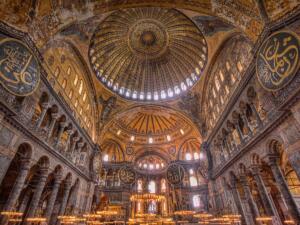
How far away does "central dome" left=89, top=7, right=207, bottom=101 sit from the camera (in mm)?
17969

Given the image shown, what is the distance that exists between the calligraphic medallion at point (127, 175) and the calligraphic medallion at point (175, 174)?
5.25 metres

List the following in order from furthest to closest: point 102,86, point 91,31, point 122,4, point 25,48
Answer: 1. point 102,86
2. point 91,31
3. point 122,4
4. point 25,48

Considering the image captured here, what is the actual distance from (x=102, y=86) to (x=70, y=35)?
24.3ft

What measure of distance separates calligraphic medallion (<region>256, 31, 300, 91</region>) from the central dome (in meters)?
9.51

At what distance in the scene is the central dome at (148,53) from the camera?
18.0 metres

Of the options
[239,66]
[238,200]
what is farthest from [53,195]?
[239,66]

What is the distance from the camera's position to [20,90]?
26.9 ft

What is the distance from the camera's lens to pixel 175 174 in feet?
77.8

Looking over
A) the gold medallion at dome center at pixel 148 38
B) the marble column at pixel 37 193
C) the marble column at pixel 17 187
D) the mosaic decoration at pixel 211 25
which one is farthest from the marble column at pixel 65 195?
the mosaic decoration at pixel 211 25

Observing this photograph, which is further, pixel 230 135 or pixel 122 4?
pixel 230 135

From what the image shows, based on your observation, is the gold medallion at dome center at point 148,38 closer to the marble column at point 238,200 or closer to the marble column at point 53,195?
the marble column at point 53,195

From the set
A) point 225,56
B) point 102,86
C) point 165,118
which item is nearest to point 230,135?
point 225,56

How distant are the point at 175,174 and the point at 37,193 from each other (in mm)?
17214

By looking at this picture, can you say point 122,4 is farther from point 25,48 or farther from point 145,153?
point 145,153
